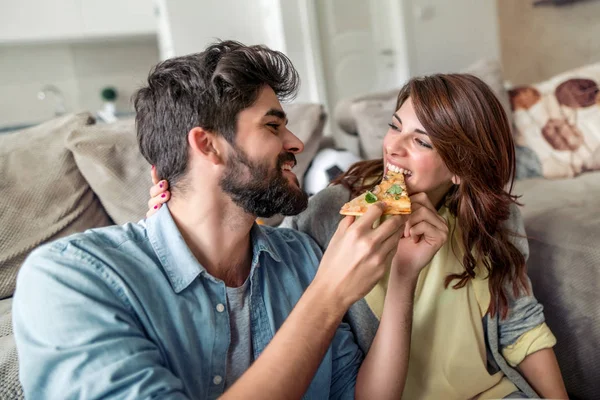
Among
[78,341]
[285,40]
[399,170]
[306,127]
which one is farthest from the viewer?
[285,40]

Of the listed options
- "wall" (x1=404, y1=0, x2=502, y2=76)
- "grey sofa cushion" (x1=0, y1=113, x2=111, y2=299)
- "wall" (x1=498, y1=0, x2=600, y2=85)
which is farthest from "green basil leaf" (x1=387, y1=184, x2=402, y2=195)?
"wall" (x1=498, y1=0, x2=600, y2=85)

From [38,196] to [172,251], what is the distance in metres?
0.76

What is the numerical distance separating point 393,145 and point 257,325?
583 millimetres

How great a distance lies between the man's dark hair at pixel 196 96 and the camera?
1.08 metres

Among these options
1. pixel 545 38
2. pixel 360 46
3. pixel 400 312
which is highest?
pixel 360 46

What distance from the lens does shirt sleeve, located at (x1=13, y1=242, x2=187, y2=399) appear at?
2.55 feet

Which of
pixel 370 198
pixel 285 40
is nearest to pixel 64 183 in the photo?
pixel 370 198

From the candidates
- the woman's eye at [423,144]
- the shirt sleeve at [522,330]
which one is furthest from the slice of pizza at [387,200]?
Answer: the shirt sleeve at [522,330]

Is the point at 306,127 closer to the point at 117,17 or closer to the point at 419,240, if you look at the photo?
the point at 419,240

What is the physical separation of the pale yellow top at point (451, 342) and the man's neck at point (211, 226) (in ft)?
1.33

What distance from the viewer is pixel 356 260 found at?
948 mm

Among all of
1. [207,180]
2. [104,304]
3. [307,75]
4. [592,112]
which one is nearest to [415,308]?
[207,180]

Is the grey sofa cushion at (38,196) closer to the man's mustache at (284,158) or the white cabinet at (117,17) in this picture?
the man's mustache at (284,158)

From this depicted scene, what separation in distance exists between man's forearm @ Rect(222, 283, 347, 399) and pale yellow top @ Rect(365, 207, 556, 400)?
40 cm
